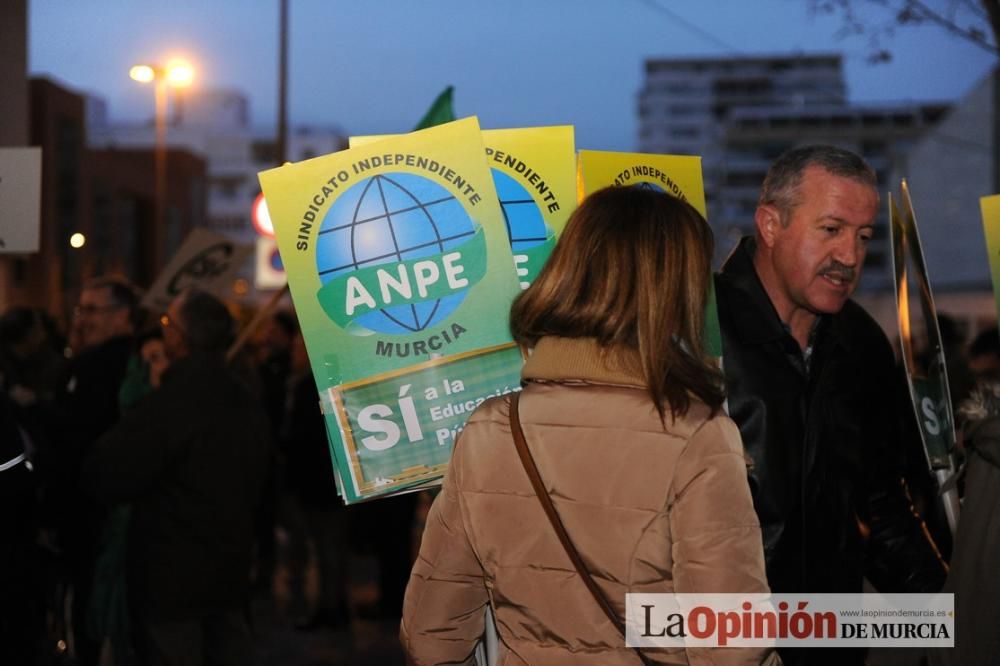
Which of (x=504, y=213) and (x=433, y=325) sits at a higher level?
(x=504, y=213)

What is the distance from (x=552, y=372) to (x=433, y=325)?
67cm

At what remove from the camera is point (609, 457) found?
2324 millimetres

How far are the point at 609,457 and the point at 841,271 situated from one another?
1298 millimetres

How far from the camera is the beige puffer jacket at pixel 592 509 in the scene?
2.26 metres

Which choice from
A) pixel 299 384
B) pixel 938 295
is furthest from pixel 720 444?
pixel 938 295

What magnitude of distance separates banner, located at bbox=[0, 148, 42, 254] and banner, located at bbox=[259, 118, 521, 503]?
1817mm

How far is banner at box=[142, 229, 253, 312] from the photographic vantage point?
823 cm

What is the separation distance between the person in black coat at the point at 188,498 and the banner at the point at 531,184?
90.6 inches

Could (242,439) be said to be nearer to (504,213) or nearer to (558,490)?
(504,213)

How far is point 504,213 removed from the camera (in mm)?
3170

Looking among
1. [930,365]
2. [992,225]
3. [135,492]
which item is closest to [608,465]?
[930,365]

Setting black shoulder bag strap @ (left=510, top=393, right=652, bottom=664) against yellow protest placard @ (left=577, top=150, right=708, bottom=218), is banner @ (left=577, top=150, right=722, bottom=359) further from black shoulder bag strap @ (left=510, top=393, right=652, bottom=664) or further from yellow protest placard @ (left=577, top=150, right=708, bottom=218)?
black shoulder bag strap @ (left=510, top=393, right=652, bottom=664)

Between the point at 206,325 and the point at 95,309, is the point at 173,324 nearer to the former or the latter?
the point at 206,325

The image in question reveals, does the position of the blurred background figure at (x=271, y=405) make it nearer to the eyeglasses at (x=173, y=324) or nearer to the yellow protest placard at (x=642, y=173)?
the eyeglasses at (x=173, y=324)
